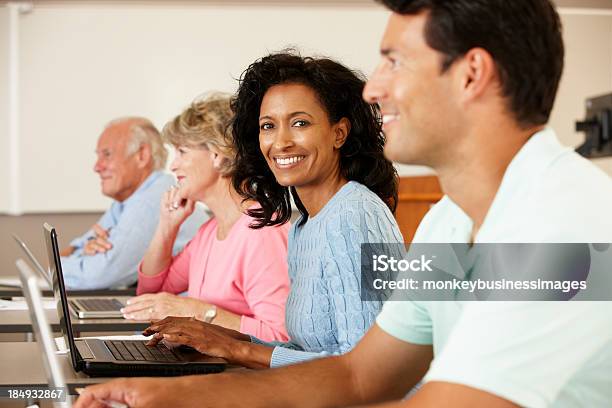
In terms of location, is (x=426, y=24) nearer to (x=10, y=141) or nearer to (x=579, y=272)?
(x=579, y=272)

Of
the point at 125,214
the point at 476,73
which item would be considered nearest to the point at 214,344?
the point at 476,73

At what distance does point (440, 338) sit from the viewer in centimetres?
146

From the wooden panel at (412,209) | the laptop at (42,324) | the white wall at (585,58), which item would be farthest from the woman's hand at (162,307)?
the white wall at (585,58)

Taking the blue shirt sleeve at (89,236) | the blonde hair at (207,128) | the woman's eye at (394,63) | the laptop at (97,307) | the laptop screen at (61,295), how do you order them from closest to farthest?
the woman's eye at (394,63) → the laptop screen at (61,295) → the laptop at (97,307) → the blonde hair at (207,128) → the blue shirt sleeve at (89,236)

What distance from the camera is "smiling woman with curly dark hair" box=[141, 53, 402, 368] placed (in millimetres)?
1979

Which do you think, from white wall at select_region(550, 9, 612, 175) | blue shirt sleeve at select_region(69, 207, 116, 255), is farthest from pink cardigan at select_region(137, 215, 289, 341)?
white wall at select_region(550, 9, 612, 175)

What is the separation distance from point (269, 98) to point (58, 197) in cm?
392

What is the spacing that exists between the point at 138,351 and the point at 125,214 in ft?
7.22

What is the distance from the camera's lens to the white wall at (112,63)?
5.95m

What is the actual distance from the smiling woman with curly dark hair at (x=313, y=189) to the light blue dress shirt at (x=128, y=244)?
1.41m

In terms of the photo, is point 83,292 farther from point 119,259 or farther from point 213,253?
point 213,253

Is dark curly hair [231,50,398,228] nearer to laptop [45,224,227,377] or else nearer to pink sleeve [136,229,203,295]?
laptop [45,224,227,377]

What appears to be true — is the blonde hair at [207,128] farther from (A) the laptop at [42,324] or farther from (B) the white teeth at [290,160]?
(A) the laptop at [42,324]

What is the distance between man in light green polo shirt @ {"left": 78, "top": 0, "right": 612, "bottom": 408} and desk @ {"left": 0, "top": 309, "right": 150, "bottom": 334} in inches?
42.8
